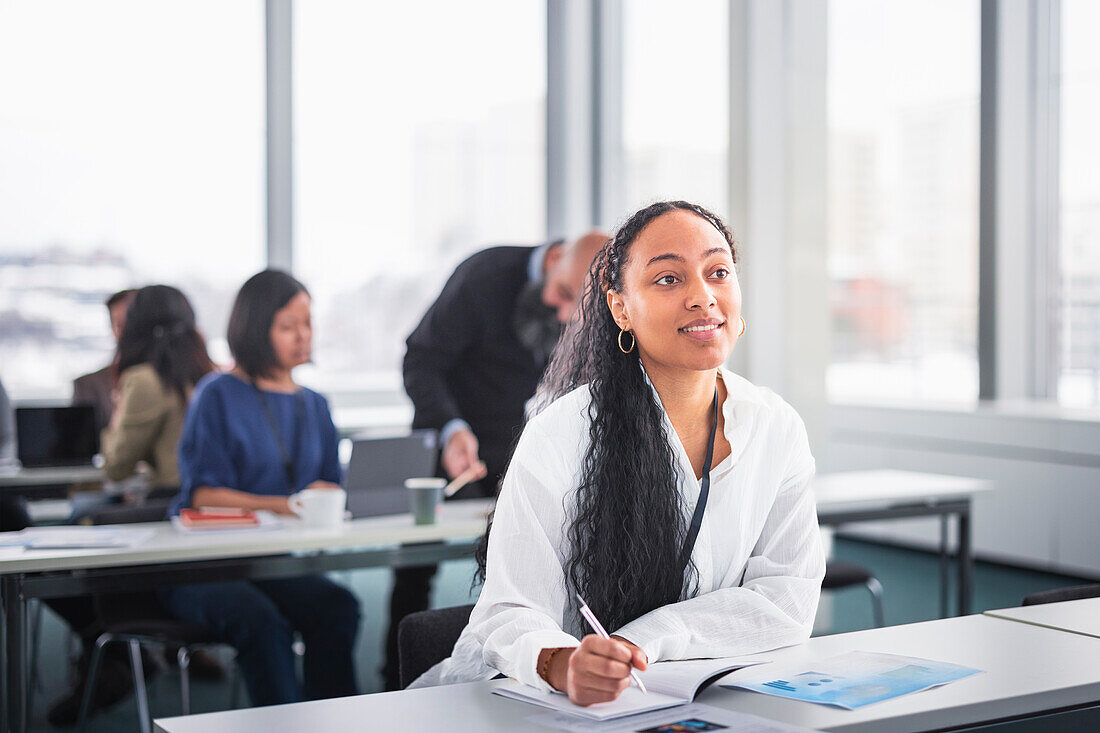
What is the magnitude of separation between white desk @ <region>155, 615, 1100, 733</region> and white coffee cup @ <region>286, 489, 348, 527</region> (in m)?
1.41

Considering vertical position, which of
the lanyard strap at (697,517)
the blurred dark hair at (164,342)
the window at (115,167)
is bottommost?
the lanyard strap at (697,517)

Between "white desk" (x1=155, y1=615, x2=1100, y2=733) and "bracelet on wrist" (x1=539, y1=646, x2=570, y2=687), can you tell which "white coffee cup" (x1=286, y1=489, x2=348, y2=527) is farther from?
"bracelet on wrist" (x1=539, y1=646, x2=570, y2=687)

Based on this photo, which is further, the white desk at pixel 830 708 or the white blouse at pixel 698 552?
the white blouse at pixel 698 552

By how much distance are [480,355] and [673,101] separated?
3.81 meters

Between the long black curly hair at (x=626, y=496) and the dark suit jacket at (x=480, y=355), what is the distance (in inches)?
79.3

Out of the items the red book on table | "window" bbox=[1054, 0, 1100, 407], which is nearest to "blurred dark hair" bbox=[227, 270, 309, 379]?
the red book on table

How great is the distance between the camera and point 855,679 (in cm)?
142

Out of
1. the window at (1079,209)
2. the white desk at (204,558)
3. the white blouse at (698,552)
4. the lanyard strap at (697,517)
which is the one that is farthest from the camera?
the window at (1079,209)

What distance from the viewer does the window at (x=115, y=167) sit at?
6.32 meters

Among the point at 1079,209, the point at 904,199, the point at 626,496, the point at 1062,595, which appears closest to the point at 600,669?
the point at 626,496

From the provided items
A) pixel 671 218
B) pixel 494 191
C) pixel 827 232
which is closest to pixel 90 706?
pixel 671 218

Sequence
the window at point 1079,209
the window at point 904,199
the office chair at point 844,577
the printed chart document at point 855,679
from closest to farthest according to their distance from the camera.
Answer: the printed chart document at point 855,679
the office chair at point 844,577
the window at point 1079,209
the window at point 904,199

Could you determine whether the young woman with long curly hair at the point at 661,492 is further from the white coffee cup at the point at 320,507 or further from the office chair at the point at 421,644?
the white coffee cup at the point at 320,507

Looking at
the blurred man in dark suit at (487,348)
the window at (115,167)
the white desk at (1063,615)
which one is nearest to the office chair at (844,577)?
the blurred man in dark suit at (487,348)
